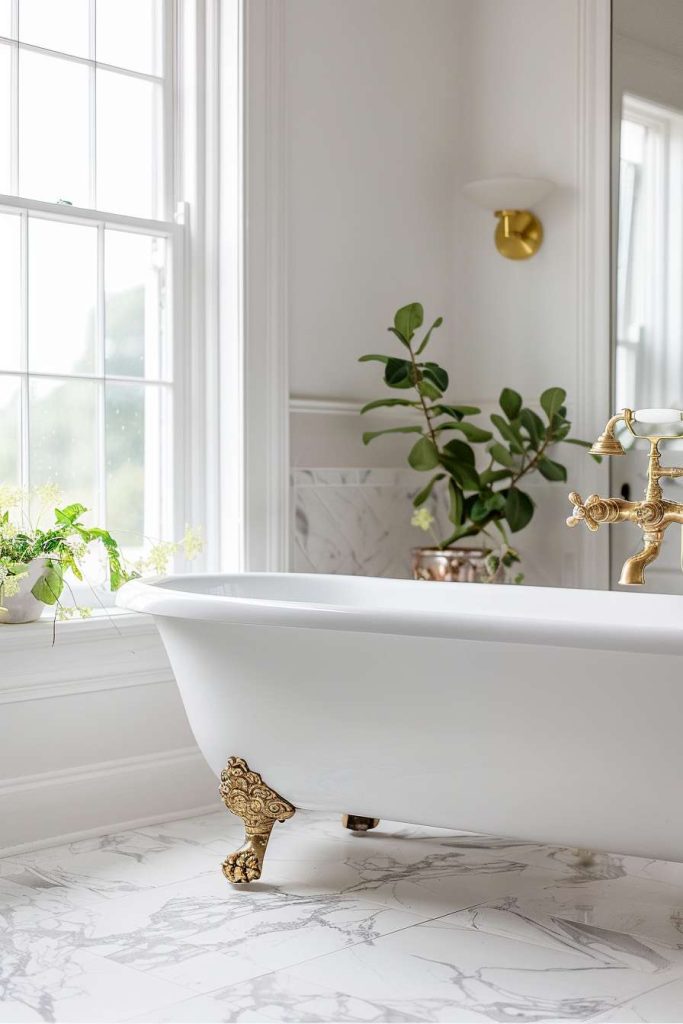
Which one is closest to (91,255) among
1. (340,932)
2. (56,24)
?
(56,24)

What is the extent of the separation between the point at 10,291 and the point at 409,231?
129cm

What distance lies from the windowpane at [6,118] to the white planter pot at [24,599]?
91 cm

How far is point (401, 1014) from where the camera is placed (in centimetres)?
180

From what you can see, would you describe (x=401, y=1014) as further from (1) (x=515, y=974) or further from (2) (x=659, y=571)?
(2) (x=659, y=571)

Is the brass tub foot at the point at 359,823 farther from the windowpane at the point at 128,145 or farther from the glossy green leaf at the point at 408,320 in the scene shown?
the windowpane at the point at 128,145

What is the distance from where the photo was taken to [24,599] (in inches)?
103

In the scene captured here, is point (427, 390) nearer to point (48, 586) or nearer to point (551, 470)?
point (551, 470)

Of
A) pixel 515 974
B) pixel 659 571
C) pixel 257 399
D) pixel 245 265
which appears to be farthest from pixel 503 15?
pixel 515 974

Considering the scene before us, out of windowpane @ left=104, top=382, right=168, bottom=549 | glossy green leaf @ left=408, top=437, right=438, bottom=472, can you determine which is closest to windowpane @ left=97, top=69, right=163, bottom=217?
windowpane @ left=104, top=382, right=168, bottom=549

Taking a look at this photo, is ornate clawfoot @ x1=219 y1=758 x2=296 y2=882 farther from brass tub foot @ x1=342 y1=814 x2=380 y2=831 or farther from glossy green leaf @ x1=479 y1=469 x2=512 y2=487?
glossy green leaf @ x1=479 y1=469 x2=512 y2=487

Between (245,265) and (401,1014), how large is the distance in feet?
6.36

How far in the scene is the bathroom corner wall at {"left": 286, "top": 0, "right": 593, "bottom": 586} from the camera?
326 centimetres

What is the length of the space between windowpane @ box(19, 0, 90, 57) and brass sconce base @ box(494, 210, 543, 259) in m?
1.27

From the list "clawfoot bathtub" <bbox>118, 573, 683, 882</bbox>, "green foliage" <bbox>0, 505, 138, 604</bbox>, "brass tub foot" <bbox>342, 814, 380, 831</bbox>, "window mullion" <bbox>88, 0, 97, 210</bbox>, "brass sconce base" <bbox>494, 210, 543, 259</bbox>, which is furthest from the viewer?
"brass sconce base" <bbox>494, 210, 543, 259</bbox>
